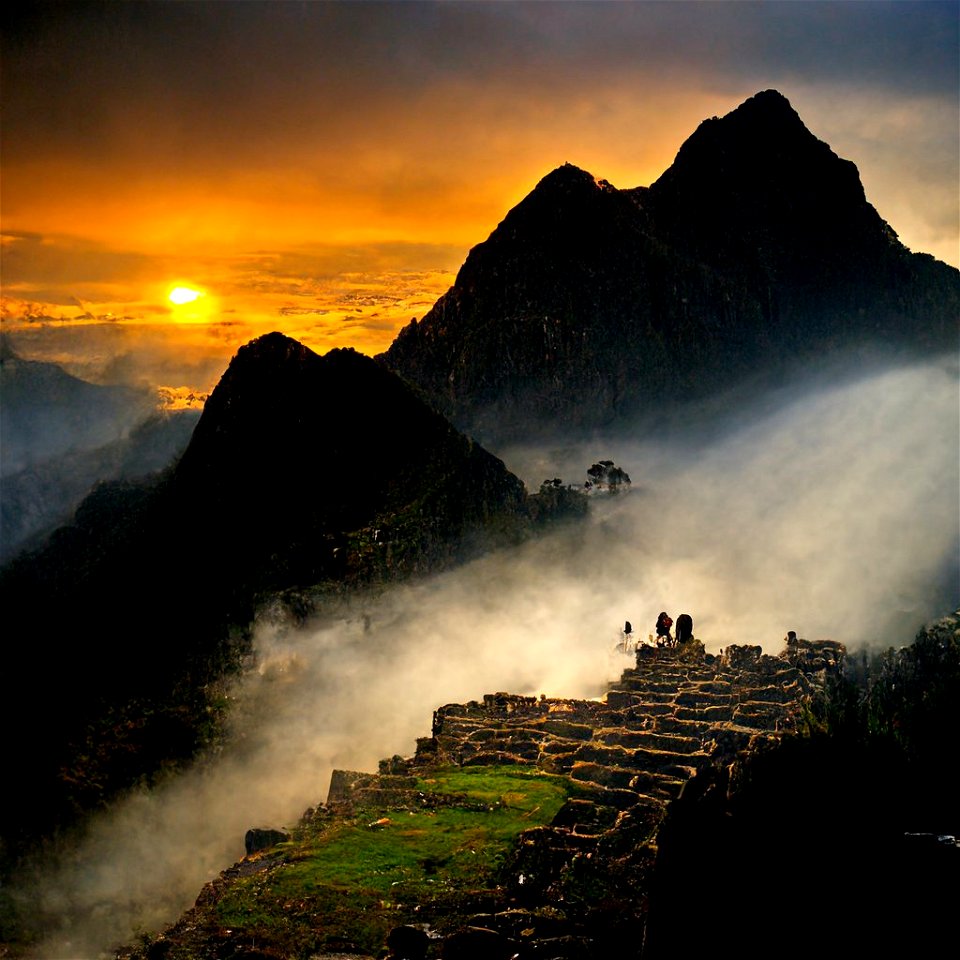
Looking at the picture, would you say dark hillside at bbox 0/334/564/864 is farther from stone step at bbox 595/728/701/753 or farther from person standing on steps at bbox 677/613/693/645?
stone step at bbox 595/728/701/753

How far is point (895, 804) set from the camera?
3184 cm

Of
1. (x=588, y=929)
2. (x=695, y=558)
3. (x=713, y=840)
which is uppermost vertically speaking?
(x=695, y=558)

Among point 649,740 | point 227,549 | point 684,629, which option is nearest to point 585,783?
point 649,740

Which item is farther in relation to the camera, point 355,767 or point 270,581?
point 270,581

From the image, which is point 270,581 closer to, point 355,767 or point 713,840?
point 355,767

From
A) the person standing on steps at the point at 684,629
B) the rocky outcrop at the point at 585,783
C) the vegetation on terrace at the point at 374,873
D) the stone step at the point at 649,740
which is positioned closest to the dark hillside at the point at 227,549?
the person standing on steps at the point at 684,629

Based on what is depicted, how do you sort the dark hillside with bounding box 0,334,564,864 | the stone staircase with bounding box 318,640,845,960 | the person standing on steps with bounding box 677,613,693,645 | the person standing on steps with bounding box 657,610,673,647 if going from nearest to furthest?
the stone staircase with bounding box 318,640,845,960 < the person standing on steps with bounding box 657,610,673,647 < the person standing on steps with bounding box 677,613,693,645 < the dark hillside with bounding box 0,334,564,864

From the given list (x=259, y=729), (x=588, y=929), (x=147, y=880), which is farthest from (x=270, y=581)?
(x=588, y=929)

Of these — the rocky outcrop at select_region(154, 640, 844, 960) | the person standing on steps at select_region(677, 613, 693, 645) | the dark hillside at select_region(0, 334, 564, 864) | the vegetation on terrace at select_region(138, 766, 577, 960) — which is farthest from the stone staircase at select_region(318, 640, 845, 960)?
the dark hillside at select_region(0, 334, 564, 864)

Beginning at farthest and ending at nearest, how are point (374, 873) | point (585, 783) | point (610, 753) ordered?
point (610, 753), point (585, 783), point (374, 873)

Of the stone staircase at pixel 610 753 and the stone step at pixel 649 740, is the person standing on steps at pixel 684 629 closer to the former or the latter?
the stone staircase at pixel 610 753

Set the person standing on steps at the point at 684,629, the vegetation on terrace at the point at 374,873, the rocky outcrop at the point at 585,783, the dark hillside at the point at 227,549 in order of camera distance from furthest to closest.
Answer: the dark hillside at the point at 227,549 < the person standing on steps at the point at 684,629 < the vegetation on terrace at the point at 374,873 < the rocky outcrop at the point at 585,783

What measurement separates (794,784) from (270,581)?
109m

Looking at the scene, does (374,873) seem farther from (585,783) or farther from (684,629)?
(684,629)
